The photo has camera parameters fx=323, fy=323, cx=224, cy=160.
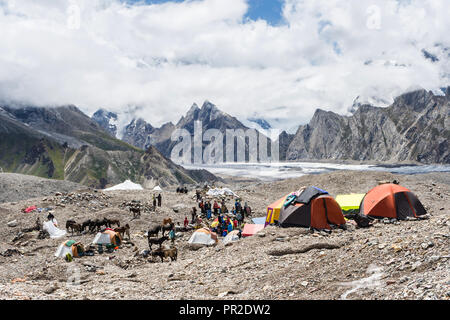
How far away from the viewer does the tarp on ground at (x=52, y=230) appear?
27.2 metres

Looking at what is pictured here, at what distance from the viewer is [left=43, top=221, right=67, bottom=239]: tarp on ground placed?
27242 mm

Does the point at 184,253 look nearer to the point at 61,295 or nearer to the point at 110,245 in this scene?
the point at 110,245

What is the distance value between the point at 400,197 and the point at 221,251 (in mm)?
13390

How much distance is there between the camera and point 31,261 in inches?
838

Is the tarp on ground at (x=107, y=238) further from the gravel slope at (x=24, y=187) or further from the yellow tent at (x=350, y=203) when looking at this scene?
the gravel slope at (x=24, y=187)

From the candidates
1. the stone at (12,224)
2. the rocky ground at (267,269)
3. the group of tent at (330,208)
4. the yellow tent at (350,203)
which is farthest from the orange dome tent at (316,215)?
the stone at (12,224)

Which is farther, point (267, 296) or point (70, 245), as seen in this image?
point (70, 245)

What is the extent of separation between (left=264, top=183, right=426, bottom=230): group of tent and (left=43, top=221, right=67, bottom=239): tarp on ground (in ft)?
57.7

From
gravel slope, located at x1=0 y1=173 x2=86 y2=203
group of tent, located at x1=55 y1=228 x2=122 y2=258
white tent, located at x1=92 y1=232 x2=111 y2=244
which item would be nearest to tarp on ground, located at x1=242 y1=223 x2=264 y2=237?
group of tent, located at x1=55 y1=228 x2=122 y2=258

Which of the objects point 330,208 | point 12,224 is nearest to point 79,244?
point 12,224

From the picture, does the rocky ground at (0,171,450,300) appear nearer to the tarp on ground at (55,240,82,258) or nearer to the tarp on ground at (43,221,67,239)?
the tarp on ground at (55,240,82,258)

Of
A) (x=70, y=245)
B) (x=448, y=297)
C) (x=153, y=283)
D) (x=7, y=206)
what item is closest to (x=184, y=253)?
(x=70, y=245)

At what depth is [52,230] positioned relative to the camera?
27516 millimetres

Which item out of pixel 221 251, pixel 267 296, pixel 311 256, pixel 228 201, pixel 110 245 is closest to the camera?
pixel 267 296
